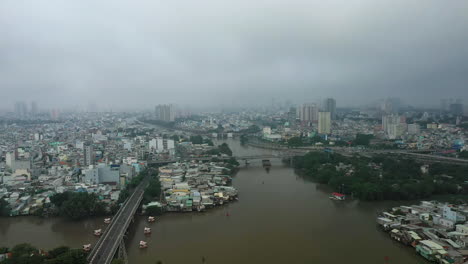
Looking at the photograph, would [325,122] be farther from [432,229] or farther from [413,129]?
[432,229]

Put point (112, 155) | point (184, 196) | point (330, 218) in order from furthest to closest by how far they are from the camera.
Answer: point (112, 155) → point (184, 196) → point (330, 218)

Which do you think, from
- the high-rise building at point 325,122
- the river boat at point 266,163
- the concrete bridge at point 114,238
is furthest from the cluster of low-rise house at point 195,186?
the high-rise building at point 325,122

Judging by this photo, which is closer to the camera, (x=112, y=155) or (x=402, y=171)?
(x=402, y=171)

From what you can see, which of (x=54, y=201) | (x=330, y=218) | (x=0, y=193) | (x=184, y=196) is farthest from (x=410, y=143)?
(x=0, y=193)

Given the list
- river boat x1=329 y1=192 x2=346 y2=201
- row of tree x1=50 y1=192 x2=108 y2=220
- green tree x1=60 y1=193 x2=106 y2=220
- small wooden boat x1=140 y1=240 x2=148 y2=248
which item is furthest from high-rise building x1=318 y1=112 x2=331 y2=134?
small wooden boat x1=140 y1=240 x2=148 y2=248

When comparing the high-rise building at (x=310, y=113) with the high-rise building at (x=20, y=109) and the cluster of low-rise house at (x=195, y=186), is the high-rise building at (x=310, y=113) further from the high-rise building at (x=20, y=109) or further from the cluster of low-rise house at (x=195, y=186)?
the high-rise building at (x=20, y=109)

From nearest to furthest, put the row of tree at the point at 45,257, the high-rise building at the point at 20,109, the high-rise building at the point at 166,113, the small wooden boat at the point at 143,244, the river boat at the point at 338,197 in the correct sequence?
the row of tree at the point at 45,257 < the small wooden boat at the point at 143,244 < the river boat at the point at 338,197 < the high-rise building at the point at 166,113 < the high-rise building at the point at 20,109

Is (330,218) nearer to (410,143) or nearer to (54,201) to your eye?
(54,201)
